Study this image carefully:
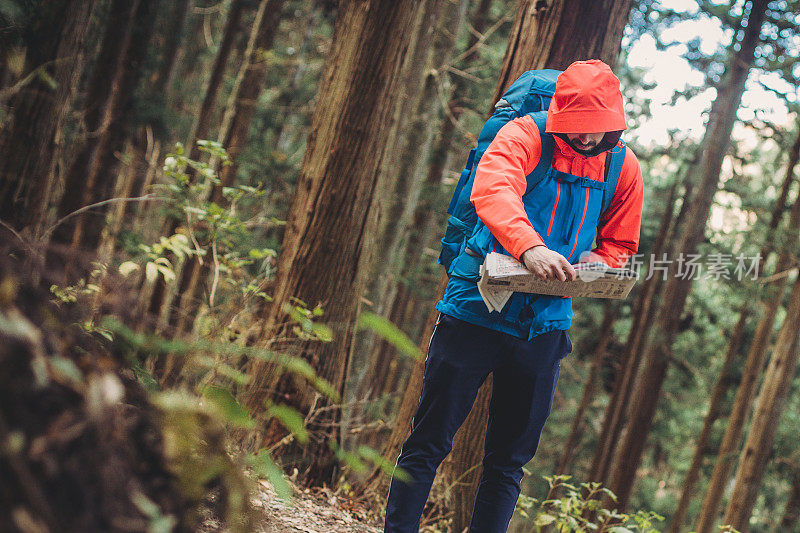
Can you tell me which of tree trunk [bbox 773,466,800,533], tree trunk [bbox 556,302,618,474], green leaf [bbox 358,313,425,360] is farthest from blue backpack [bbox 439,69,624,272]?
tree trunk [bbox 773,466,800,533]

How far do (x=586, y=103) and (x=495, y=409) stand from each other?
4.49 feet

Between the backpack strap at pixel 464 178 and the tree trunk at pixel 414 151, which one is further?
the tree trunk at pixel 414 151

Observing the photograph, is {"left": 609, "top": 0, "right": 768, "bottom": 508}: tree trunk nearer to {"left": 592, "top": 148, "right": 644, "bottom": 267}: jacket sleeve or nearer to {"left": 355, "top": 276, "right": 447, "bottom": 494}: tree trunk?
{"left": 355, "top": 276, "right": 447, "bottom": 494}: tree trunk

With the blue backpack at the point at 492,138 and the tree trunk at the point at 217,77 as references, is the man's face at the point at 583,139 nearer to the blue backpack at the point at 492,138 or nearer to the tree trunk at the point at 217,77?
the blue backpack at the point at 492,138

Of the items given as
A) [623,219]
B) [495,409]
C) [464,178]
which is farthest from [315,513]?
[623,219]

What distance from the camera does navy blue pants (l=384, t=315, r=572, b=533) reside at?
9.00ft

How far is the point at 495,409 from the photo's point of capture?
292 cm

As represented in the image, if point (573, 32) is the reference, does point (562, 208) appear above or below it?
below

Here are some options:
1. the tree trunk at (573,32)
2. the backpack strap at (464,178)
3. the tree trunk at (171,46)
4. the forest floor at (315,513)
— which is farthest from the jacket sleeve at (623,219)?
the tree trunk at (171,46)

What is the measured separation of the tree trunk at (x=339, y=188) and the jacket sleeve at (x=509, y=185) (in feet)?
7.17

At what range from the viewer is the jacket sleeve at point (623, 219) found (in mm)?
2957

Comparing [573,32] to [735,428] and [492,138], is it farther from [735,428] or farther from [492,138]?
[735,428]

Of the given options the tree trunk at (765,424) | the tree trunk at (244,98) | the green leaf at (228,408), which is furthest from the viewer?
the tree trunk at (765,424)

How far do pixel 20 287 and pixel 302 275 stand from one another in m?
3.37
